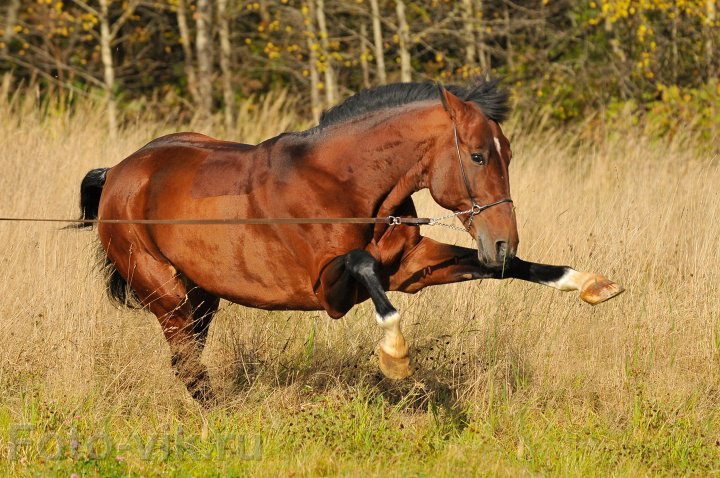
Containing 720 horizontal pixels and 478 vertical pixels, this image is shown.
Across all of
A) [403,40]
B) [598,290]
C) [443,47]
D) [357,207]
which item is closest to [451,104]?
[357,207]

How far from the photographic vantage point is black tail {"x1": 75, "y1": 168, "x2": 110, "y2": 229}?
6539 millimetres

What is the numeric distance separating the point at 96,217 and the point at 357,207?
96.5 inches

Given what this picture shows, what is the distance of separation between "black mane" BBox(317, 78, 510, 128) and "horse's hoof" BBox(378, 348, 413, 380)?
120cm

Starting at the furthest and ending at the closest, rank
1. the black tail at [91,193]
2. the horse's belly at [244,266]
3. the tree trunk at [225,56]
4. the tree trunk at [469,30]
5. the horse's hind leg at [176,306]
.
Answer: the tree trunk at [225,56]
the tree trunk at [469,30]
the black tail at [91,193]
the horse's hind leg at [176,306]
the horse's belly at [244,266]

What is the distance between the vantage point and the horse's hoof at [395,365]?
4605 millimetres

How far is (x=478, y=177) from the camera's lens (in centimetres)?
474

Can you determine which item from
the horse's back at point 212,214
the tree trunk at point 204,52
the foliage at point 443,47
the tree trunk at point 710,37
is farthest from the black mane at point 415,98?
the tree trunk at point 204,52

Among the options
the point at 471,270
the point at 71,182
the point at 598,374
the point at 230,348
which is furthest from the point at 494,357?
the point at 71,182

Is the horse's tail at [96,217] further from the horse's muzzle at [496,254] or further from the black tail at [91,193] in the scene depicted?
the horse's muzzle at [496,254]

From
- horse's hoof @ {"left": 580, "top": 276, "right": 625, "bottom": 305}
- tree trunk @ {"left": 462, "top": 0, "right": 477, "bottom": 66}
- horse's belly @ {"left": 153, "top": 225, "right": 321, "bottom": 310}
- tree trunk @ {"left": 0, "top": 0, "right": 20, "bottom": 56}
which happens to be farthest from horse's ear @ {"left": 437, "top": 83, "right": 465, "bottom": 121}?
tree trunk @ {"left": 0, "top": 0, "right": 20, "bottom": 56}

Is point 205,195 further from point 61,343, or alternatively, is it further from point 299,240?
point 61,343

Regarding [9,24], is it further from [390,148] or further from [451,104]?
[451,104]

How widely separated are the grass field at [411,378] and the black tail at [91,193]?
1.25ft

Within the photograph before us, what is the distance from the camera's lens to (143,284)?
609cm
